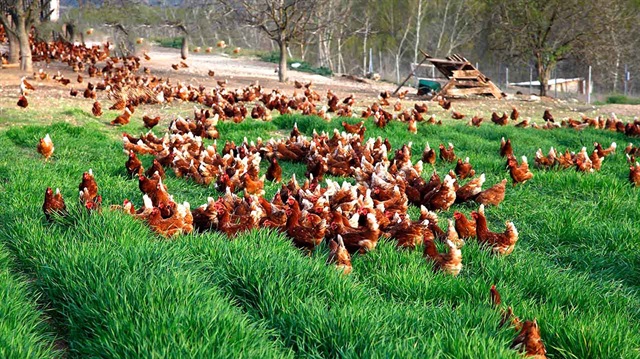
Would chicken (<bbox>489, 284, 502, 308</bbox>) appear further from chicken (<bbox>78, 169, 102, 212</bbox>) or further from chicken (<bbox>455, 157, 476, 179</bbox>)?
chicken (<bbox>455, 157, 476, 179</bbox>)

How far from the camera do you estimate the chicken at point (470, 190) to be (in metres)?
6.04

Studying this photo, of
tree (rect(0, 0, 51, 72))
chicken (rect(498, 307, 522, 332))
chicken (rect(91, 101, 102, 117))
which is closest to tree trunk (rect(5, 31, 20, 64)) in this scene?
tree (rect(0, 0, 51, 72))

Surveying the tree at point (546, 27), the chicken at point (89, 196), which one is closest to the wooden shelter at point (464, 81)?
the tree at point (546, 27)

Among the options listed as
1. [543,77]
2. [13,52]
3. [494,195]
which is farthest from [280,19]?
[494,195]

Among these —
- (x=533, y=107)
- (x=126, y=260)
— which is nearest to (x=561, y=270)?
(x=126, y=260)

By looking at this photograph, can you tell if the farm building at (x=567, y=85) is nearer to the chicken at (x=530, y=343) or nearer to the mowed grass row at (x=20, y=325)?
the chicken at (x=530, y=343)

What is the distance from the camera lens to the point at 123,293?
3.08 m

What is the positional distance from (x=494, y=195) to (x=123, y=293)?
399 cm

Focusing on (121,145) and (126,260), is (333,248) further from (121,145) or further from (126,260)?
(121,145)

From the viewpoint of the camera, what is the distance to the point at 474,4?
49.8m

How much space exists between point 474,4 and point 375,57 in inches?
609

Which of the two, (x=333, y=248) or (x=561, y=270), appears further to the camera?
(x=561, y=270)

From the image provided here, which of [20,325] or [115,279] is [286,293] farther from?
[20,325]

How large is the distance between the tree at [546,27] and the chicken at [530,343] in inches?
925
